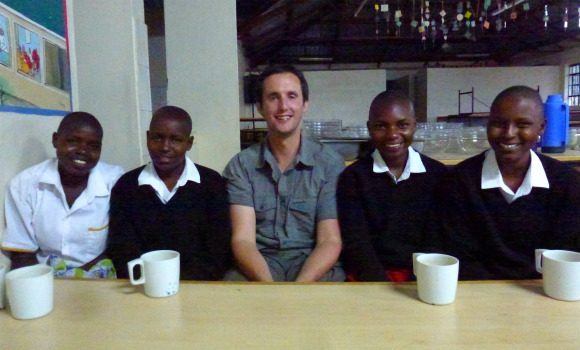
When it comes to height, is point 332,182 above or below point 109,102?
below

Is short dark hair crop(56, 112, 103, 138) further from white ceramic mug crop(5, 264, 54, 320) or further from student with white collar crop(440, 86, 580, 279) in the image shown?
student with white collar crop(440, 86, 580, 279)

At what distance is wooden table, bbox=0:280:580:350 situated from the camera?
84 cm

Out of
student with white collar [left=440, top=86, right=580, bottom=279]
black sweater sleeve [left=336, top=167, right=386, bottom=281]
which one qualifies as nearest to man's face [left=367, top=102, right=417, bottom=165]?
black sweater sleeve [left=336, top=167, right=386, bottom=281]

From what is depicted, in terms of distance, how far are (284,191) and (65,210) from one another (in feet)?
2.62

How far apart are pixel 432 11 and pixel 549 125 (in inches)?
244

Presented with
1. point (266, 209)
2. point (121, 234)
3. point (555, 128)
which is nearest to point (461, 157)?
point (555, 128)

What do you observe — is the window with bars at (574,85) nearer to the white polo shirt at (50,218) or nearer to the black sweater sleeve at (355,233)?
the black sweater sleeve at (355,233)

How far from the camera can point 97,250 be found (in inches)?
65.7

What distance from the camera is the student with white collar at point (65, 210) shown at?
157 centimetres

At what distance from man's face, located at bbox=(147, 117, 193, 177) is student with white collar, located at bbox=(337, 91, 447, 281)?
2.16ft

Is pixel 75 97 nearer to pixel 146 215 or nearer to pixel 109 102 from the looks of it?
pixel 109 102

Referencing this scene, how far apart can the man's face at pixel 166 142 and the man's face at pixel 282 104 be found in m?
0.36

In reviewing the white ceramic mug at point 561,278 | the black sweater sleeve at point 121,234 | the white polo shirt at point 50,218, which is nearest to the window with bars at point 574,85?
the white ceramic mug at point 561,278

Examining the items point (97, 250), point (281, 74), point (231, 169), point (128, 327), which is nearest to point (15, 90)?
point (97, 250)
